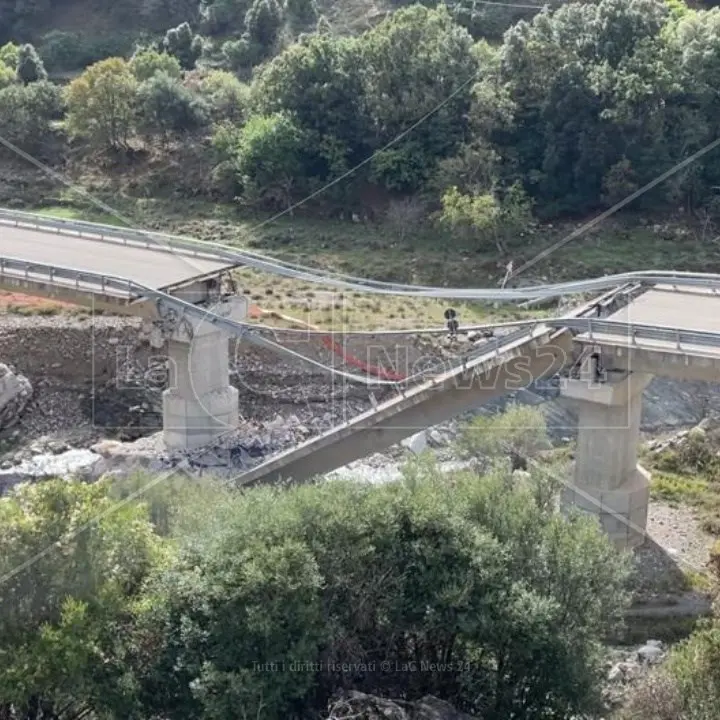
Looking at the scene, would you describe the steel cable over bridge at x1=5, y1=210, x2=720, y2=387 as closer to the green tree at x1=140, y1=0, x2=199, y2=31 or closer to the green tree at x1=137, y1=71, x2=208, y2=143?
the green tree at x1=137, y1=71, x2=208, y2=143

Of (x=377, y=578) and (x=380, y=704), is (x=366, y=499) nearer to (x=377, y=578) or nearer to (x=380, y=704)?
(x=377, y=578)

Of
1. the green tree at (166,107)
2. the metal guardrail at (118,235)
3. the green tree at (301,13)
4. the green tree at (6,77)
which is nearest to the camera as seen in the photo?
the metal guardrail at (118,235)

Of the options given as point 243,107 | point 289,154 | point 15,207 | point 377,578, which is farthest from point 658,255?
point 377,578

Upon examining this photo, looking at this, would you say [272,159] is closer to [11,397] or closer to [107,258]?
[107,258]

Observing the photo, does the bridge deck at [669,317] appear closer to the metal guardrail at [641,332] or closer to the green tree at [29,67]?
the metal guardrail at [641,332]

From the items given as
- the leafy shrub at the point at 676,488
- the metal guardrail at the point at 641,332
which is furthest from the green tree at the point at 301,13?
the metal guardrail at the point at 641,332

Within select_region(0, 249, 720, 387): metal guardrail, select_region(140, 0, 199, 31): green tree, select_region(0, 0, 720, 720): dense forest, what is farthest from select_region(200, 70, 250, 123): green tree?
select_region(0, 249, 720, 387): metal guardrail
